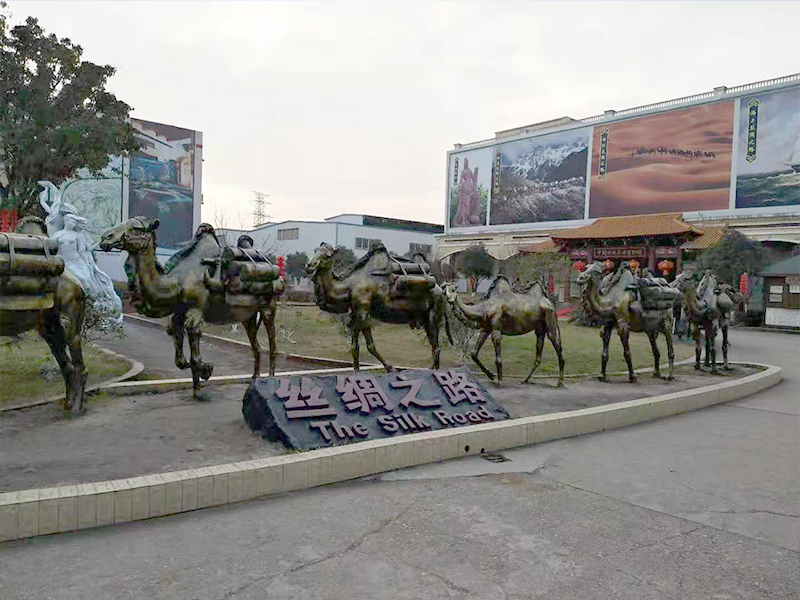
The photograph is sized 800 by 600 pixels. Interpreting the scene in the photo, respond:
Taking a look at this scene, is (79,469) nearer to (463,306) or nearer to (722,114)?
(463,306)

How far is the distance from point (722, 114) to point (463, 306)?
32096mm

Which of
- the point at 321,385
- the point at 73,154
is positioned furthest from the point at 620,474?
the point at 73,154

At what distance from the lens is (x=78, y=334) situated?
6059mm

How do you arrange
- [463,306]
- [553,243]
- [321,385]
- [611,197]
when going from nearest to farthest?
[321,385]
[463,306]
[553,243]
[611,197]

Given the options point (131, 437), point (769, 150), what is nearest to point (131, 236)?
point (131, 437)

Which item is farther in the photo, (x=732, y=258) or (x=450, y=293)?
(x=732, y=258)

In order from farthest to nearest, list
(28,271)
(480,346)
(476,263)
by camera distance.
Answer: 1. (476,263)
2. (480,346)
3. (28,271)

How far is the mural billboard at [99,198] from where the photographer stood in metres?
38.4

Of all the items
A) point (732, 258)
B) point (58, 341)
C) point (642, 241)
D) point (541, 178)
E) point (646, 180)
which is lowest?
point (58, 341)

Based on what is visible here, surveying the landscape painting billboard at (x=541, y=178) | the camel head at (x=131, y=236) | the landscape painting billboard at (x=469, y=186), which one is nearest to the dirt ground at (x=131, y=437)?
the camel head at (x=131, y=236)

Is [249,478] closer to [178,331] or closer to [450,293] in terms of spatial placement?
[178,331]

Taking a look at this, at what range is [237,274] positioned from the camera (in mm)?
7000

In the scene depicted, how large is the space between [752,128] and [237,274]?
3436 centimetres

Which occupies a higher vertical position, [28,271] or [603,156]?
[603,156]
